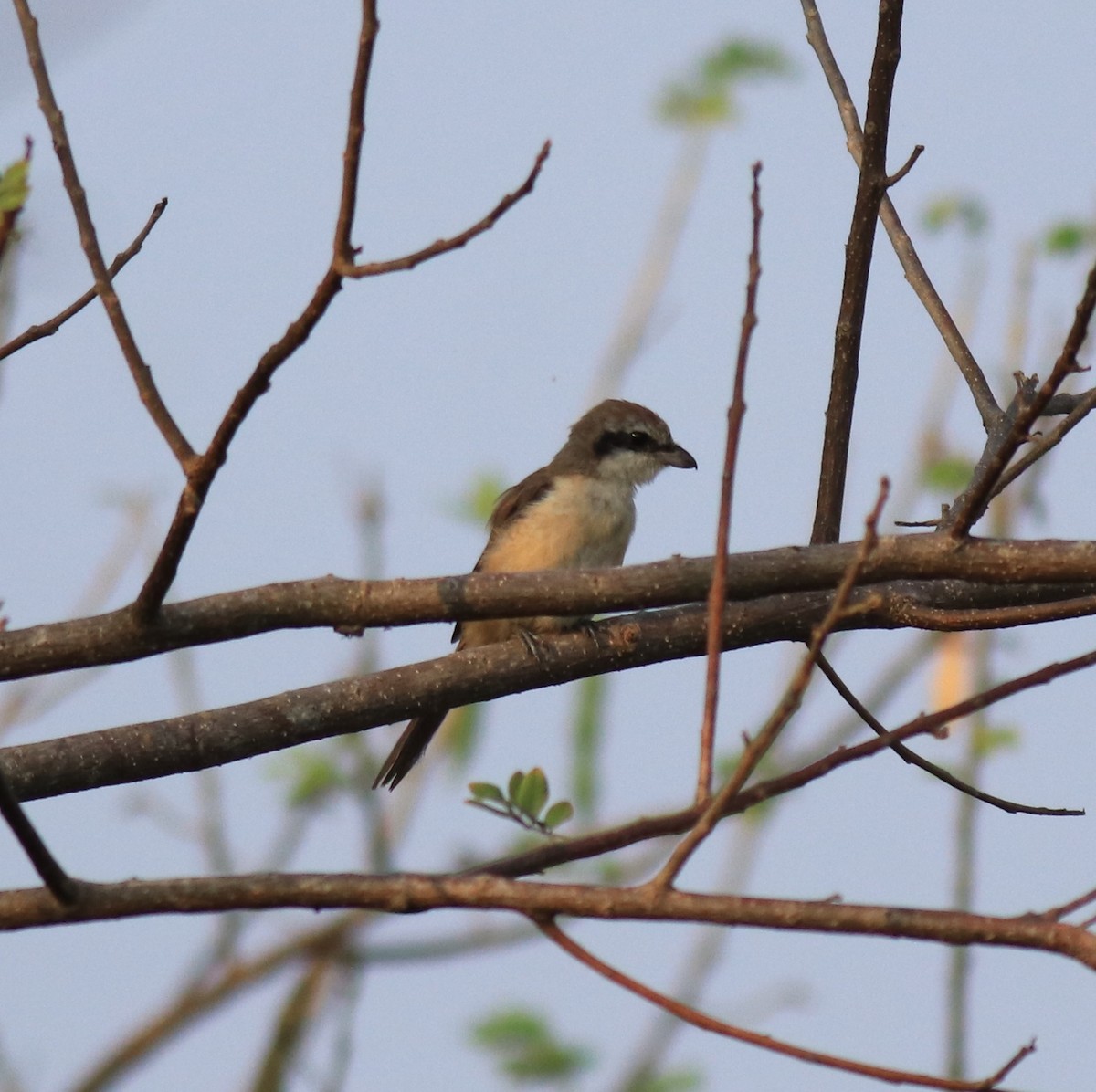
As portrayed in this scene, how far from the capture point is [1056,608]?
2820 millimetres

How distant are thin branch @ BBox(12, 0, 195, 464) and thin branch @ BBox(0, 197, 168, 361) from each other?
50 cm

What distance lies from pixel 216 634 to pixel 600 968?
3.77 ft

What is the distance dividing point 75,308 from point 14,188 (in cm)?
38

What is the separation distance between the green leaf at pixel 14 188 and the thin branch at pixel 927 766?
189cm

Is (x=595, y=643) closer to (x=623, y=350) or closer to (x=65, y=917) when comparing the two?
(x=65, y=917)

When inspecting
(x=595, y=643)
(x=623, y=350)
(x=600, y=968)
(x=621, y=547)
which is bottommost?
(x=600, y=968)

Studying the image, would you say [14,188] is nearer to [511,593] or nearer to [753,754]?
[511,593]

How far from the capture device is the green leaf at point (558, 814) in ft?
9.61

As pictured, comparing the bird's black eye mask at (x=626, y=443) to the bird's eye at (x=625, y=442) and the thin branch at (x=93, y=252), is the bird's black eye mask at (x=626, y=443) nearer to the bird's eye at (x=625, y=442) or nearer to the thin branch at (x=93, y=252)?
the bird's eye at (x=625, y=442)

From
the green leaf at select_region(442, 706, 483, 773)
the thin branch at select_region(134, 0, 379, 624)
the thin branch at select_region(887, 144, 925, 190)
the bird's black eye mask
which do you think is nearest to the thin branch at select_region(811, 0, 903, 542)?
the thin branch at select_region(887, 144, 925, 190)

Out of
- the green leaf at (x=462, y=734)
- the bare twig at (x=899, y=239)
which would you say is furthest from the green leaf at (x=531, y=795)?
the green leaf at (x=462, y=734)

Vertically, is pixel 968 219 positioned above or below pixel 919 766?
above

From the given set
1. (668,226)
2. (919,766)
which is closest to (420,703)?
(919,766)

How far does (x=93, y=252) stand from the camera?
277cm
